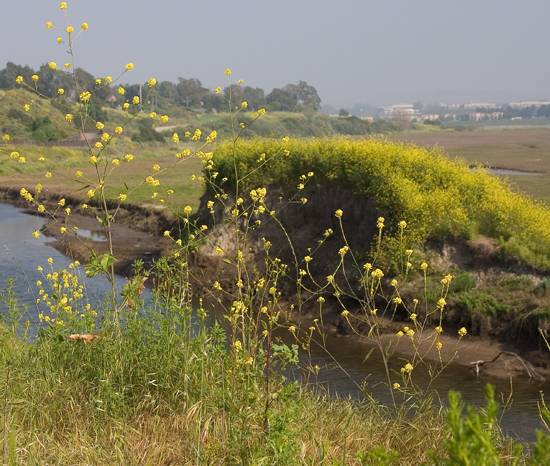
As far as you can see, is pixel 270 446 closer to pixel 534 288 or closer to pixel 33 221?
pixel 534 288

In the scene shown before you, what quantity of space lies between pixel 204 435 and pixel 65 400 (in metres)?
1.35

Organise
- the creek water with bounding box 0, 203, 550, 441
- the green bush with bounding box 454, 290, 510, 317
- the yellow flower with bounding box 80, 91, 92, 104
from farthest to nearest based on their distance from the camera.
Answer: the green bush with bounding box 454, 290, 510, 317, the creek water with bounding box 0, 203, 550, 441, the yellow flower with bounding box 80, 91, 92, 104

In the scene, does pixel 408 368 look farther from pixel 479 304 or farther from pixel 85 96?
pixel 479 304

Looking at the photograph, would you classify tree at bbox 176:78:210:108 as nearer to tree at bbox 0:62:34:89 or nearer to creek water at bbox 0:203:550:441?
tree at bbox 0:62:34:89

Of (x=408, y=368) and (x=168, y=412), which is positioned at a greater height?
(x=408, y=368)

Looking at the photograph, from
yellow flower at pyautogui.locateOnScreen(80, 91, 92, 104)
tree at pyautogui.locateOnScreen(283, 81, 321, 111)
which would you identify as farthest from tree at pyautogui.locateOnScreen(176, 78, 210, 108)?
→ yellow flower at pyautogui.locateOnScreen(80, 91, 92, 104)

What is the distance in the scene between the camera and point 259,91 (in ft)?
523

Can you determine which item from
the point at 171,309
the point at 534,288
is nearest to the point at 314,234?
the point at 534,288

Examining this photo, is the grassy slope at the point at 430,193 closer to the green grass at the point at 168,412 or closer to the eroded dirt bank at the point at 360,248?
the eroded dirt bank at the point at 360,248

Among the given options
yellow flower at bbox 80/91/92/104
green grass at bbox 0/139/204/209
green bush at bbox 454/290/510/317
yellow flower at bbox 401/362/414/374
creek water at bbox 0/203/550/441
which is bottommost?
green grass at bbox 0/139/204/209

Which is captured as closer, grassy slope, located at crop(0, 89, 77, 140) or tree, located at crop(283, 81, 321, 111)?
grassy slope, located at crop(0, 89, 77, 140)

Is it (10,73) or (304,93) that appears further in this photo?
(304,93)

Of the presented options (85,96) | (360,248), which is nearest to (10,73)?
(360,248)

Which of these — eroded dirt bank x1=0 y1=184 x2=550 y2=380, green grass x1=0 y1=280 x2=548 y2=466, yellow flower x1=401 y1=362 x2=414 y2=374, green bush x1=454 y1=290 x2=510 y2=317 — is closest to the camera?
green grass x1=0 y1=280 x2=548 y2=466
